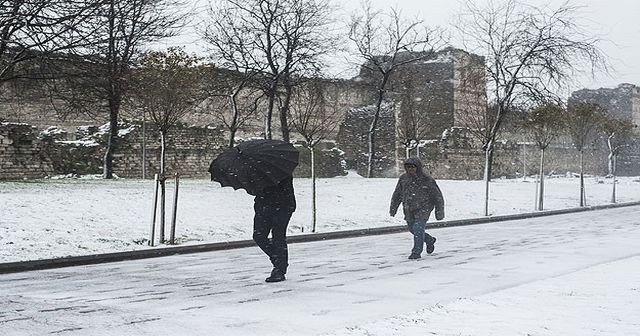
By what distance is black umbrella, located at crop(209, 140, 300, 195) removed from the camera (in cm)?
883

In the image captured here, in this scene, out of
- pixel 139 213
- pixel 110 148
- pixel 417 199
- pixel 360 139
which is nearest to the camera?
pixel 417 199

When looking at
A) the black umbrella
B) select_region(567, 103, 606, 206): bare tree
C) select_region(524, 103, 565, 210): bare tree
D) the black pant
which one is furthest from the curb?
select_region(567, 103, 606, 206): bare tree

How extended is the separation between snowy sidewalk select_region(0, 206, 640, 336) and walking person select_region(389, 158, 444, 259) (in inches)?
20.0

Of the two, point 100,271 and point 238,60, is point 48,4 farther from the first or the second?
point 238,60

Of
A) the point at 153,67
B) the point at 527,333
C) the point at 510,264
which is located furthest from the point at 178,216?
the point at 527,333

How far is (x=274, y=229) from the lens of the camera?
9.05 m

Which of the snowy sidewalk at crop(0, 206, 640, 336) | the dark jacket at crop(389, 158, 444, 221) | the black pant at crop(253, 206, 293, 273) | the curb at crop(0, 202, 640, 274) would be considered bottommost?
the curb at crop(0, 202, 640, 274)

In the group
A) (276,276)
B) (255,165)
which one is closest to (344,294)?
(276,276)

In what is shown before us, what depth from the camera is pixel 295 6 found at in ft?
96.2

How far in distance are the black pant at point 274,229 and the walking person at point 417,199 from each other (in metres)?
2.93

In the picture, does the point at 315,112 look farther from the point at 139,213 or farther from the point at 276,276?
the point at 276,276

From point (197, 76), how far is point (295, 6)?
896 cm

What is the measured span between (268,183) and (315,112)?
84.6 ft

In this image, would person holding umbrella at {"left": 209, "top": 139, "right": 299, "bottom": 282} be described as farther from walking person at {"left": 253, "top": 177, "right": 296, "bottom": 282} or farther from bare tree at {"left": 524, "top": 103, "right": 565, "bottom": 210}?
bare tree at {"left": 524, "top": 103, "right": 565, "bottom": 210}
